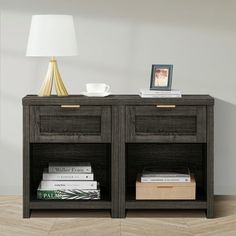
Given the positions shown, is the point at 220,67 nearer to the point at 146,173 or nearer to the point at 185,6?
the point at 185,6

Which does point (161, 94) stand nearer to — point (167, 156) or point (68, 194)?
point (167, 156)

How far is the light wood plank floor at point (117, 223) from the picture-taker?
3729 millimetres

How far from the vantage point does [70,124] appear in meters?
4.05

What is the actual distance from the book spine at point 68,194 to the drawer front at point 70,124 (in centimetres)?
29

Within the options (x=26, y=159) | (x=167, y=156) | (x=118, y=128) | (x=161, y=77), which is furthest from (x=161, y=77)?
(x=26, y=159)

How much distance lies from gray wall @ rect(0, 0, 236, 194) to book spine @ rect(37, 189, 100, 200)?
55 cm

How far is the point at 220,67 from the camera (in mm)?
4480

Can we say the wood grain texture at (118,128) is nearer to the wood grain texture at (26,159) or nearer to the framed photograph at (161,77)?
the wood grain texture at (26,159)

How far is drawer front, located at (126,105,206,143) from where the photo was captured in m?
4.02

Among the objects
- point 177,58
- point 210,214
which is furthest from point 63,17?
point 210,214

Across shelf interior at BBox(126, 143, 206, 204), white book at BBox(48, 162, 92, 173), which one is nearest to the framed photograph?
shelf interior at BBox(126, 143, 206, 204)

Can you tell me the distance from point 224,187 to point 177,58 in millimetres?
820

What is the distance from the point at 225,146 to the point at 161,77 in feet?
2.14

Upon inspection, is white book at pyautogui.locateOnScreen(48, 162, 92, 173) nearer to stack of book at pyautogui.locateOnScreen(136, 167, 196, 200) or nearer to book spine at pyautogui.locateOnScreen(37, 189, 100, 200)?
book spine at pyautogui.locateOnScreen(37, 189, 100, 200)
